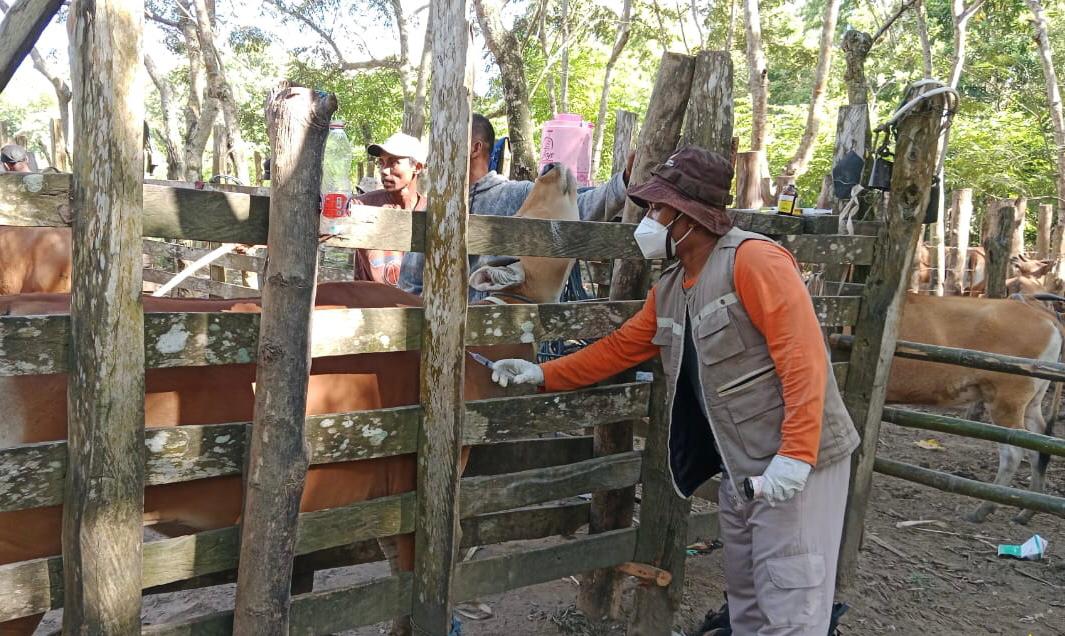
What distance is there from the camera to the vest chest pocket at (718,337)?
271cm

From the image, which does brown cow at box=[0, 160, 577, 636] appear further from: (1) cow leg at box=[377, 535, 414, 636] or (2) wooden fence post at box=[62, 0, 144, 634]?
(2) wooden fence post at box=[62, 0, 144, 634]

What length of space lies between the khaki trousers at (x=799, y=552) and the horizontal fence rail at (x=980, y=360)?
177 centimetres

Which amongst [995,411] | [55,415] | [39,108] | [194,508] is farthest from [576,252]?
[39,108]

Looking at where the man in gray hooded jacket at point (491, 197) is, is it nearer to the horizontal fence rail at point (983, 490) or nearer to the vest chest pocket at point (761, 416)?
A: the vest chest pocket at point (761, 416)

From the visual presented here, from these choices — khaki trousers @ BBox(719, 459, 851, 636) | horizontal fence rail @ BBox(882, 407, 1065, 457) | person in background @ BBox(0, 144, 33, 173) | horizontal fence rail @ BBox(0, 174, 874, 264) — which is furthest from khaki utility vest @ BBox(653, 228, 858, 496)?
person in background @ BBox(0, 144, 33, 173)

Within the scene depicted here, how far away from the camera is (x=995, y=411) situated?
6320 millimetres

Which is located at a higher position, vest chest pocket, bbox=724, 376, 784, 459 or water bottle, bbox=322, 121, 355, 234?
water bottle, bbox=322, 121, 355, 234

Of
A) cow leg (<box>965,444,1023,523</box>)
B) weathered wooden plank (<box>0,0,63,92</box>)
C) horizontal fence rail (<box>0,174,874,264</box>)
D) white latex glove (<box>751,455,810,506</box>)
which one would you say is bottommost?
cow leg (<box>965,444,1023,523</box>)

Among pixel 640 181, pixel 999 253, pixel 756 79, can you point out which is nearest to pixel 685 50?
pixel 756 79

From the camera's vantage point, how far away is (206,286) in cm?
986

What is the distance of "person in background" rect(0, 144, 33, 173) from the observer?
790cm

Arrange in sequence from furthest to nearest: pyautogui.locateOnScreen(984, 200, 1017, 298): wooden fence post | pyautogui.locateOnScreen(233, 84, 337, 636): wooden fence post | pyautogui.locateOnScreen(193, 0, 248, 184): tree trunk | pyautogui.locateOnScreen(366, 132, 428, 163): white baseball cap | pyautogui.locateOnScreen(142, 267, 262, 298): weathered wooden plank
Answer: pyautogui.locateOnScreen(193, 0, 248, 184): tree trunk
pyautogui.locateOnScreen(142, 267, 262, 298): weathered wooden plank
pyautogui.locateOnScreen(984, 200, 1017, 298): wooden fence post
pyautogui.locateOnScreen(366, 132, 428, 163): white baseball cap
pyautogui.locateOnScreen(233, 84, 337, 636): wooden fence post

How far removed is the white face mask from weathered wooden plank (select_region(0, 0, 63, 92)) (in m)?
1.88

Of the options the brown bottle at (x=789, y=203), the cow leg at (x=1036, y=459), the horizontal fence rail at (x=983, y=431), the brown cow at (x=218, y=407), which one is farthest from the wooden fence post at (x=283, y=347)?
the cow leg at (x=1036, y=459)
